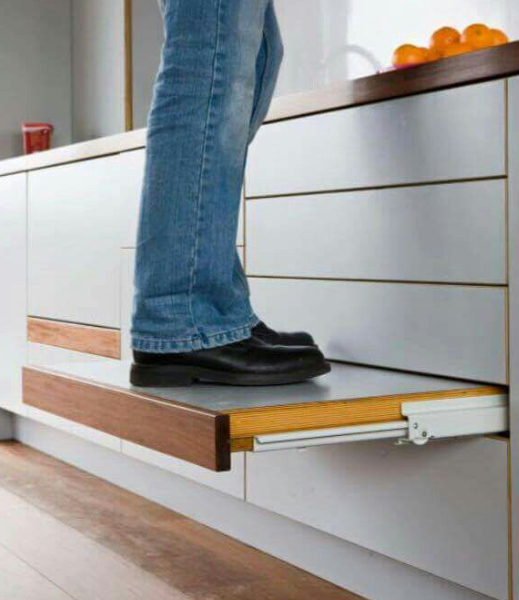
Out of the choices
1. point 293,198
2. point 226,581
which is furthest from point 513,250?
point 226,581

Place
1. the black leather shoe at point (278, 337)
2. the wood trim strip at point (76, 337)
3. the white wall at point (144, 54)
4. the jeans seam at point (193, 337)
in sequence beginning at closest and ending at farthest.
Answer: the jeans seam at point (193, 337), the black leather shoe at point (278, 337), the wood trim strip at point (76, 337), the white wall at point (144, 54)

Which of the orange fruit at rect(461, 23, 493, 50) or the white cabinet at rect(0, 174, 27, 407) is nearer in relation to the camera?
the orange fruit at rect(461, 23, 493, 50)

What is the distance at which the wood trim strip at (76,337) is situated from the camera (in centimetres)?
236

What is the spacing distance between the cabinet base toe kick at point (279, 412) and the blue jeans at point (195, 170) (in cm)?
10

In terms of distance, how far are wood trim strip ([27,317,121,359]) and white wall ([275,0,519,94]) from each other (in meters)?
0.89

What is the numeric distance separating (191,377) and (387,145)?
49 cm

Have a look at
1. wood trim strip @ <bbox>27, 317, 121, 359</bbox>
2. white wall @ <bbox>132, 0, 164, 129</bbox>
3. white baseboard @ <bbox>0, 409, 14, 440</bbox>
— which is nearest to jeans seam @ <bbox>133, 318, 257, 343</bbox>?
wood trim strip @ <bbox>27, 317, 121, 359</bbox>

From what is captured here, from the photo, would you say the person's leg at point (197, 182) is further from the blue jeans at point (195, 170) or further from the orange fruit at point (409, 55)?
the orange fruit at point (409, 55)

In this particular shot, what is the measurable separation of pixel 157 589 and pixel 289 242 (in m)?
0.65

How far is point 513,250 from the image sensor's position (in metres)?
1.32

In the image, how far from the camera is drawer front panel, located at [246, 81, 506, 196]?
1.37 metres

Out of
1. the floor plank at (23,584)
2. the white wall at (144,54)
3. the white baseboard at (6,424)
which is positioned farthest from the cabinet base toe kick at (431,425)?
the white wall at (144,54)

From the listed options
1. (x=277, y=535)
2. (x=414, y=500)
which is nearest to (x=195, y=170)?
(x=414, y=500)

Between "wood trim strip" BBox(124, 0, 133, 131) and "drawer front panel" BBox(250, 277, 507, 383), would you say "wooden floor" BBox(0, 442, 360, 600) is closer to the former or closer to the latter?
"drawer front panel" BBox(250, 277, 507, 383)
